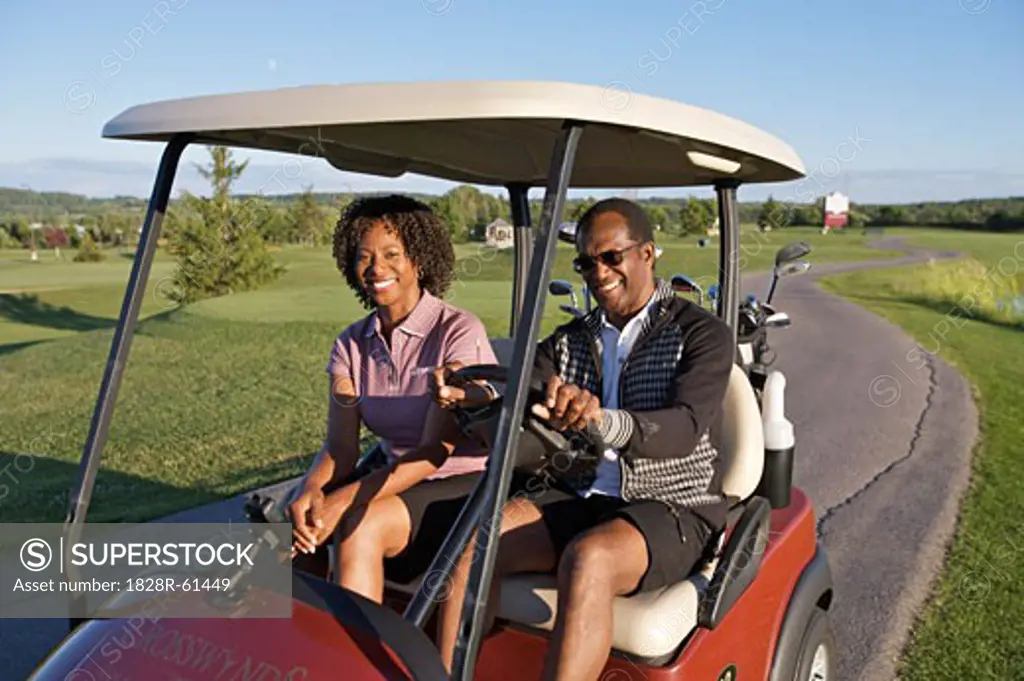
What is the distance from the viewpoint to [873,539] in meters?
4.83

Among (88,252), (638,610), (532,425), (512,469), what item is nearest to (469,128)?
(532,425)

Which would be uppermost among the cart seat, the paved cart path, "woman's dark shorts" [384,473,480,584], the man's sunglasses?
the man's sunglasses

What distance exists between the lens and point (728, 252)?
3248 mm

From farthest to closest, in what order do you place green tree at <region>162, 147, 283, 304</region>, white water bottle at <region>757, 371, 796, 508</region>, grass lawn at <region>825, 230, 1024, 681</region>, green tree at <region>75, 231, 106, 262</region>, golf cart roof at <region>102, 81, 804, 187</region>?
green tree at <region>75, 231, 106, 262</region>
green tree at <region>162, 147, 283, 304</region>
grass lawn at <region>825, 230, 1024, 681</region>
white water bottle at <region>757, 371, 796, 508</region>
golf cart roof at <region>102, 81, 804, 187</region>

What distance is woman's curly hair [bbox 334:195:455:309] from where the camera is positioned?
103 inches

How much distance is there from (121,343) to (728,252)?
2020mm

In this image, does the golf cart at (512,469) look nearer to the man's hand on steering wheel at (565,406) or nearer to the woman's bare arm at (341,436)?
the man's hand on steering wheel at (565,406)

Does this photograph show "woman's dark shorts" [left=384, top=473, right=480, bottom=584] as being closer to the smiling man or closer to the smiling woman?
the smiling woman

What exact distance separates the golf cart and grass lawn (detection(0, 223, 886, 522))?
0.54 m

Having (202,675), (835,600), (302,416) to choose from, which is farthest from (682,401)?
(302,416)

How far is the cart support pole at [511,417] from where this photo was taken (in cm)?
163

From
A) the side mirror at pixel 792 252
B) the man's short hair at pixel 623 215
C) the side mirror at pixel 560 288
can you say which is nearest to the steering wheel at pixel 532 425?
the man's short hair at pixel 623 215

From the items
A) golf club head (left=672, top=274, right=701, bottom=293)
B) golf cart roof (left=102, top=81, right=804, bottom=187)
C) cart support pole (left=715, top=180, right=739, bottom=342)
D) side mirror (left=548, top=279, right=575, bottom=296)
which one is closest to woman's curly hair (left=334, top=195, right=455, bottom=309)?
golf cart roof (left=102, top=81, right=804, bottom=187)

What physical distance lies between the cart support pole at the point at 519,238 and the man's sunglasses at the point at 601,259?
1.18 metres
